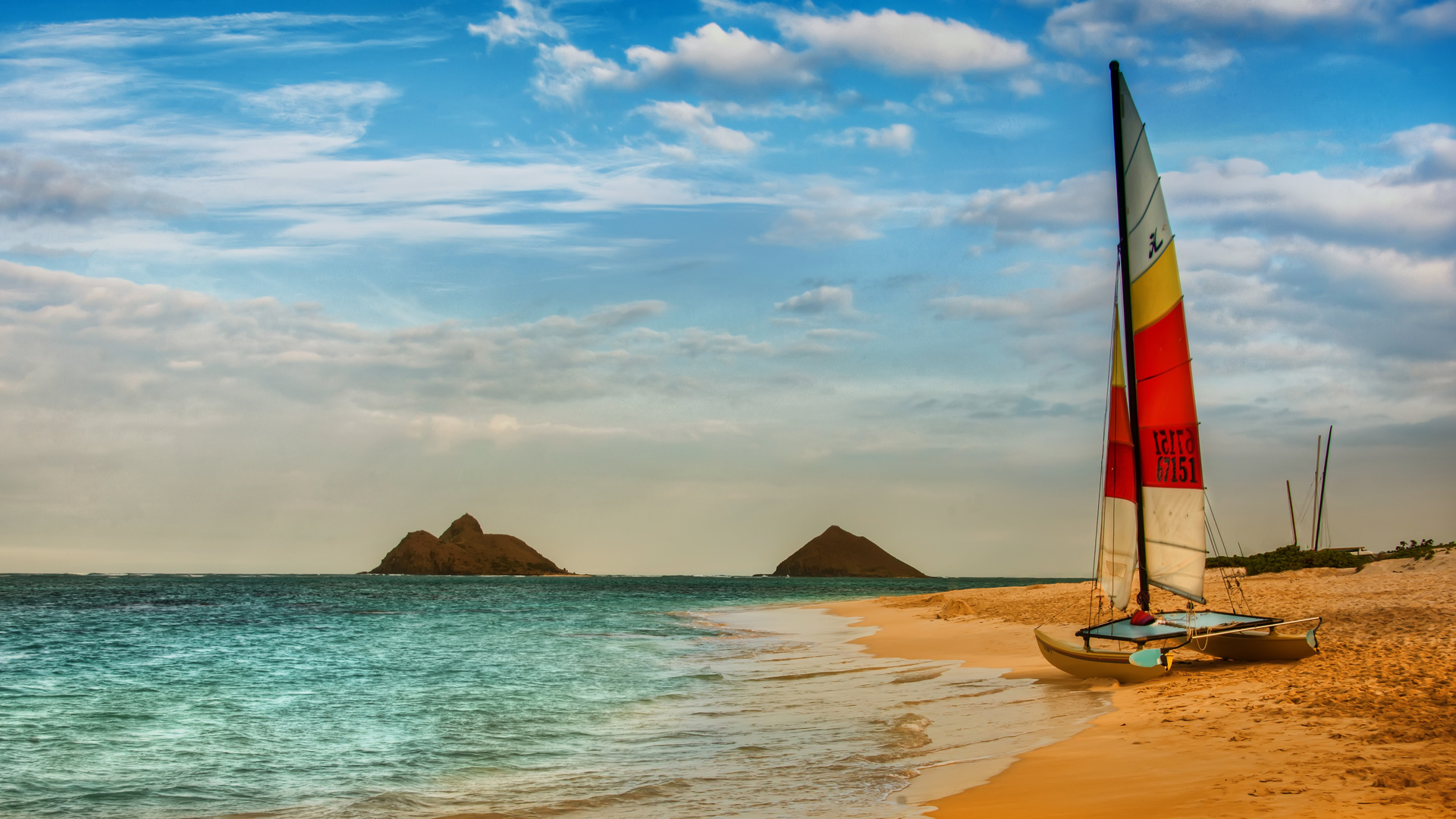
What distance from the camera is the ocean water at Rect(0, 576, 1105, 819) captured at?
10820 millimetres

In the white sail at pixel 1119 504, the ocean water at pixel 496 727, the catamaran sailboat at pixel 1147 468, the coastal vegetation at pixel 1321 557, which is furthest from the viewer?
the coastal vegetation at pixel 1321 557

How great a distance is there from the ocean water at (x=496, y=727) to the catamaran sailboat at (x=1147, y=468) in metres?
2.18

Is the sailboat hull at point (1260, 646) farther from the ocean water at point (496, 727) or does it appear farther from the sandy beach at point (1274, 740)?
the ocean water at point (496, 727)

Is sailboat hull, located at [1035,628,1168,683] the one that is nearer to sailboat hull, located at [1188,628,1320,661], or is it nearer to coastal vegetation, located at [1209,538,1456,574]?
sailboat hull, located at [1188,628,1320,661]

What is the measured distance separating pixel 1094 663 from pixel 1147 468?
3.84 m

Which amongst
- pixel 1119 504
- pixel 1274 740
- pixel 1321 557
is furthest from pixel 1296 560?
pixel 1274 740

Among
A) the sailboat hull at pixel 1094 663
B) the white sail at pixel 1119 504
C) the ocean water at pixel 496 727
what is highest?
the white sail at pixel 1119 504

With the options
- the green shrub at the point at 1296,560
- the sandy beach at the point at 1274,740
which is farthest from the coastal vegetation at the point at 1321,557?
the sandy beach at the point at 1274,740

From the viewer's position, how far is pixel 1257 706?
11.4 metres

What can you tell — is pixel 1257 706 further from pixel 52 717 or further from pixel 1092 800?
pixel 52 717

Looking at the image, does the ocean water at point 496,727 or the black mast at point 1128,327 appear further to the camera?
the black mast at point 1128,327

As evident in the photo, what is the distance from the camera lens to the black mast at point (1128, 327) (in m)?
16.8

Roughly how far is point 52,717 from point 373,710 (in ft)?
19.6

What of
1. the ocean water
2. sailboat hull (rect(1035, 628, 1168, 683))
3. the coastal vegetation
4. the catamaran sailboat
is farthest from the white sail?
the coastal vegetation
